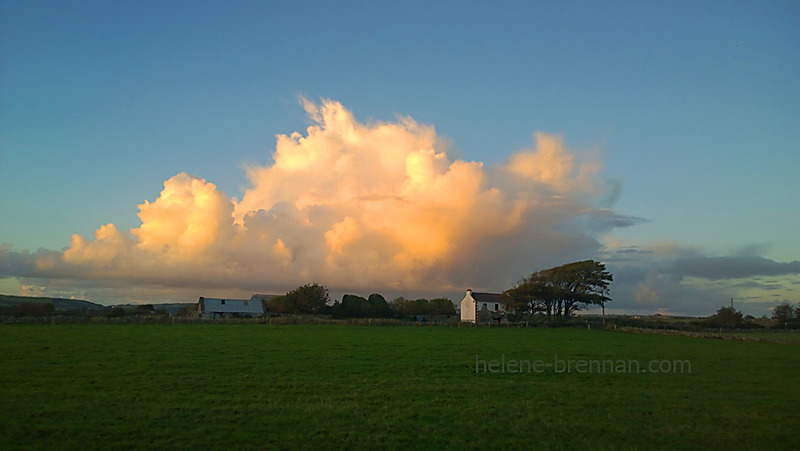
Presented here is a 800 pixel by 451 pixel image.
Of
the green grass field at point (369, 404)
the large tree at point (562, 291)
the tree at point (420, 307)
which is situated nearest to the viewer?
the green grass field at point (369, 404)

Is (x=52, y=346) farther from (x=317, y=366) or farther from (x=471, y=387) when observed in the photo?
(x=471, y=387)

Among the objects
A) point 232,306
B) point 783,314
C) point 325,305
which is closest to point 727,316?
point 783,314

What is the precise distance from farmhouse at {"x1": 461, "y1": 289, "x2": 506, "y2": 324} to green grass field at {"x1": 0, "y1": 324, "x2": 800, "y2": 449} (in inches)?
2772

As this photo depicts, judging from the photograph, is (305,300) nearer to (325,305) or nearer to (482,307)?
(325,305)

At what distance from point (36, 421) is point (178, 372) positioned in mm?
7474

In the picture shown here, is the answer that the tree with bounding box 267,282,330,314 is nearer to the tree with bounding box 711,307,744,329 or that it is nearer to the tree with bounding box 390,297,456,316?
the tree with bounding box 390,297,456,316

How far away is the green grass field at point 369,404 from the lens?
11711mm

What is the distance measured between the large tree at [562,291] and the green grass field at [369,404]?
65814 mm

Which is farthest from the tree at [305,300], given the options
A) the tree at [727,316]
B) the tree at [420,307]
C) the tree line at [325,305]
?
the tree at [727,316]

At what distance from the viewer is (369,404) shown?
589 inches

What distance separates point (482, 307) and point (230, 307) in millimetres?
49968

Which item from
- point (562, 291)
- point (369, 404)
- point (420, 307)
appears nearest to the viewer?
point (369, 404)

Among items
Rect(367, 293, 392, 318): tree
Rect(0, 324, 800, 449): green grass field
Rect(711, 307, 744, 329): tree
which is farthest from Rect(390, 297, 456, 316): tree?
Rect(0, 324, 800, 449): green grass field

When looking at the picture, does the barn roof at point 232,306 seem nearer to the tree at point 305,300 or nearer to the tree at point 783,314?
the tree at point 305,300
